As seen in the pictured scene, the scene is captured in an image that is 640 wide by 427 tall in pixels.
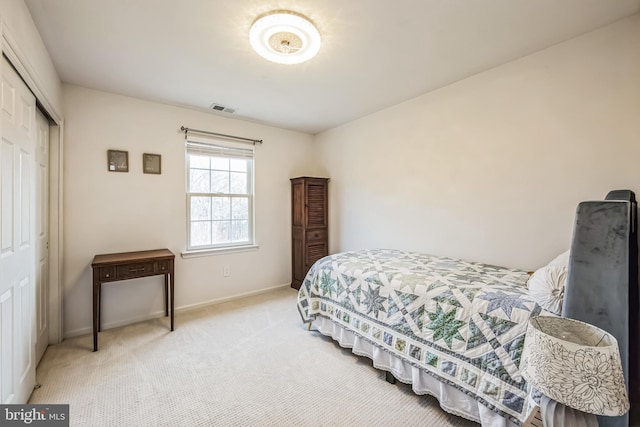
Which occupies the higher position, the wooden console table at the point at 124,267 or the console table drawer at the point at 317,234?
the console table drawer at the point at 317,234

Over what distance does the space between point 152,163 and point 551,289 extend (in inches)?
143

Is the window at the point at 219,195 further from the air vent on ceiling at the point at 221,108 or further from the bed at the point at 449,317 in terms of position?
the bed at the point at 449,317

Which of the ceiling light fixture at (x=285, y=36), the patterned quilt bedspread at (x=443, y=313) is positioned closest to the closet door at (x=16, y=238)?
the ceiling light fixture at (x=285, y=36)

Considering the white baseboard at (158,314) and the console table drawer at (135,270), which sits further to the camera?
the white baseboard at (158,314)

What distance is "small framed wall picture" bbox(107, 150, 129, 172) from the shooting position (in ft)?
9.23

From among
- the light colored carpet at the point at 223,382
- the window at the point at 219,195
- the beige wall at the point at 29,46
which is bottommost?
the light colored carpet at the point at 223,382

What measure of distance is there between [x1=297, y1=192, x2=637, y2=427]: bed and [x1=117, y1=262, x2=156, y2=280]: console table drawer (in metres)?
1.62

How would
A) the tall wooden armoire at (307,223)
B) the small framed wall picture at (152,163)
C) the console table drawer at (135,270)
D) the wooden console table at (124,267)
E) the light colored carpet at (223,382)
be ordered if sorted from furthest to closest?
the tall wooden armoire at (307,223)
the small framed wall picture at (152,163)
the console table drawer at (135,270)
the wooden console table at (124,267)
the light colored carpet at (223,382)

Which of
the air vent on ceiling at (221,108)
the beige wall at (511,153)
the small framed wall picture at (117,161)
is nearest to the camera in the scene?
the beige wall at (511,153)

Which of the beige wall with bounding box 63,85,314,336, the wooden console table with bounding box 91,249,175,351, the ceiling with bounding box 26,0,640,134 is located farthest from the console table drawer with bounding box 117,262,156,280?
the ceiling with bounding box 26,0,640,134

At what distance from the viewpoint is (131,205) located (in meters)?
2.94

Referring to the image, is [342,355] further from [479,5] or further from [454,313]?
[479,5]

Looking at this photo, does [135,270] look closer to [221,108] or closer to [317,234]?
[221,108]

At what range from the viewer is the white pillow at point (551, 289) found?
1.33m
